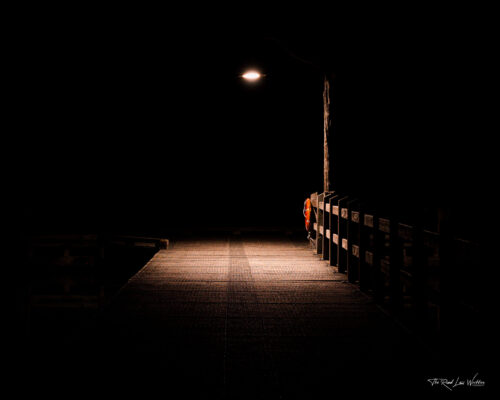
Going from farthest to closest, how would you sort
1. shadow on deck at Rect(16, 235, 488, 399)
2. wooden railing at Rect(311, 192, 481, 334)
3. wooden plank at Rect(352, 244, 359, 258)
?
wooden plank at Rect(352, 244, 359, 258) → wooden railing at Rect(311, 192, 481, 334) → shadow on deck at Rect(16, 235, 488, 399)

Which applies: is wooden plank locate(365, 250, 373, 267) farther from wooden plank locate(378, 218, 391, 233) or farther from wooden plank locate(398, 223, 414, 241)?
wooden plank locate(398, 223, 414, 241)

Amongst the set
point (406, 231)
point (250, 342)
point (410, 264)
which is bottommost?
point (250, 342)

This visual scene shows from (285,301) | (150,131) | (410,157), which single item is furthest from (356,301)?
(410,157)

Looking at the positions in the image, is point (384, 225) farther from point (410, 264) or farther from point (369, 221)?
point (369, 221)

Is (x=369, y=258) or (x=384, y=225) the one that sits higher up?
(x=384, y=225)

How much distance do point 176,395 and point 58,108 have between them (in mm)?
31960

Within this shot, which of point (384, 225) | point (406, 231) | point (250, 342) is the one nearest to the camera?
point (250, 342)

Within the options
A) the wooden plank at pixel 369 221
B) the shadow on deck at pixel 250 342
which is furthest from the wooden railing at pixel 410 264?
the shadow on deck at pixel 250 342

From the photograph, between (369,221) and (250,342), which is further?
(369,221)

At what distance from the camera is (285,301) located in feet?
22.9

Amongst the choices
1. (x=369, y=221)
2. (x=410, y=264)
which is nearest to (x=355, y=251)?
(x=369, y=221)

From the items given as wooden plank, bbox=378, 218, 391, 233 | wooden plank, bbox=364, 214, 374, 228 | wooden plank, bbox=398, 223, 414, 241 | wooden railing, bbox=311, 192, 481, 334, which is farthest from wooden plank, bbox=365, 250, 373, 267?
wooden plank, bbox=398, 223, 414, 241

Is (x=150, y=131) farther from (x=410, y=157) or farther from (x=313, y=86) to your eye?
(x=410, y=157)

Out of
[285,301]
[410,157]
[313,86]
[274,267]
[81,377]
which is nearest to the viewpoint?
[81,377]
